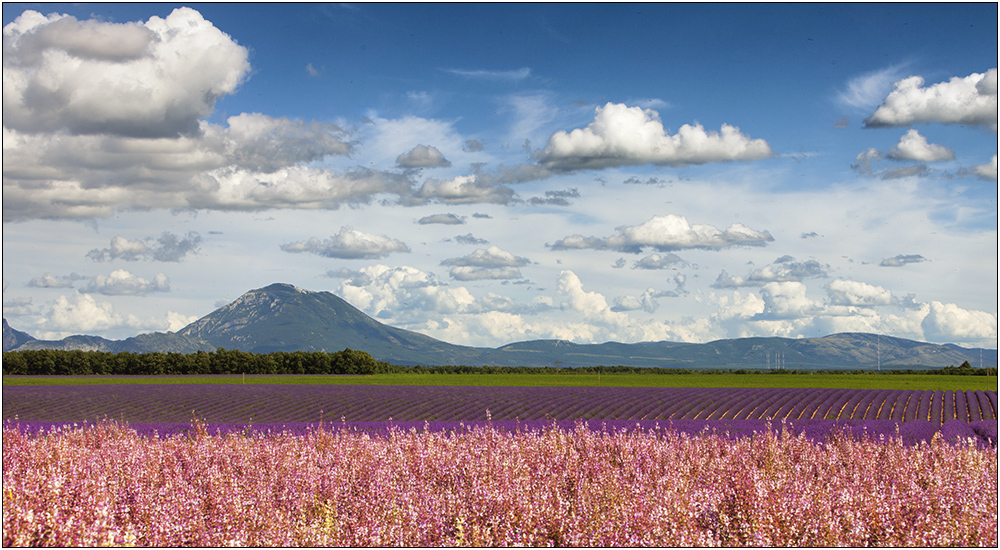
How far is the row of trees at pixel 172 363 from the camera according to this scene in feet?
328

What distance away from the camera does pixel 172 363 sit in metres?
101

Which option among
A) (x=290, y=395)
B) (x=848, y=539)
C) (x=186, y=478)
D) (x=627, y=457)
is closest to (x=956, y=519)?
(x=848, y=539)

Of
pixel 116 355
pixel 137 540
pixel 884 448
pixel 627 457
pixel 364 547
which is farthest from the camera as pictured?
pixel 116 355

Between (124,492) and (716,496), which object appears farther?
(124,492)

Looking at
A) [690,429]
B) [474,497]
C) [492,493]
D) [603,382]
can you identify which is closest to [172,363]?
[603,382]

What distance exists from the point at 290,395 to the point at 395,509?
31220mm

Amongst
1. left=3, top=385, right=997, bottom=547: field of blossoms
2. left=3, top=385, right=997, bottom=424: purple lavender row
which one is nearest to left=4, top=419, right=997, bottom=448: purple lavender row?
left=3, top=385, right=997, bottom=547: field of blossoms

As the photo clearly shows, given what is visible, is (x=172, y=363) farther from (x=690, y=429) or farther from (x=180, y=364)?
(x=690, y=429)

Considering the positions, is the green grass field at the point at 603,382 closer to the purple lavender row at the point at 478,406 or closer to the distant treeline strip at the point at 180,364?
the distant treeline strip at the point at 180,364

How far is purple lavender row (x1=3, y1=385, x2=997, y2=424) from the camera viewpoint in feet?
88.4

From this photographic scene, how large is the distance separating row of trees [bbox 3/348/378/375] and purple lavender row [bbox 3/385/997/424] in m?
65.0

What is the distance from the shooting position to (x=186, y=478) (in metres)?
8.81

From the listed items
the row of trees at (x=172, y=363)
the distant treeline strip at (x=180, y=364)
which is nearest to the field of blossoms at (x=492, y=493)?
the distant treeline strip at (x=180, y=364)

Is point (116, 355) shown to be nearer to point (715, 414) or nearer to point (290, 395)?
point (290, 395)
